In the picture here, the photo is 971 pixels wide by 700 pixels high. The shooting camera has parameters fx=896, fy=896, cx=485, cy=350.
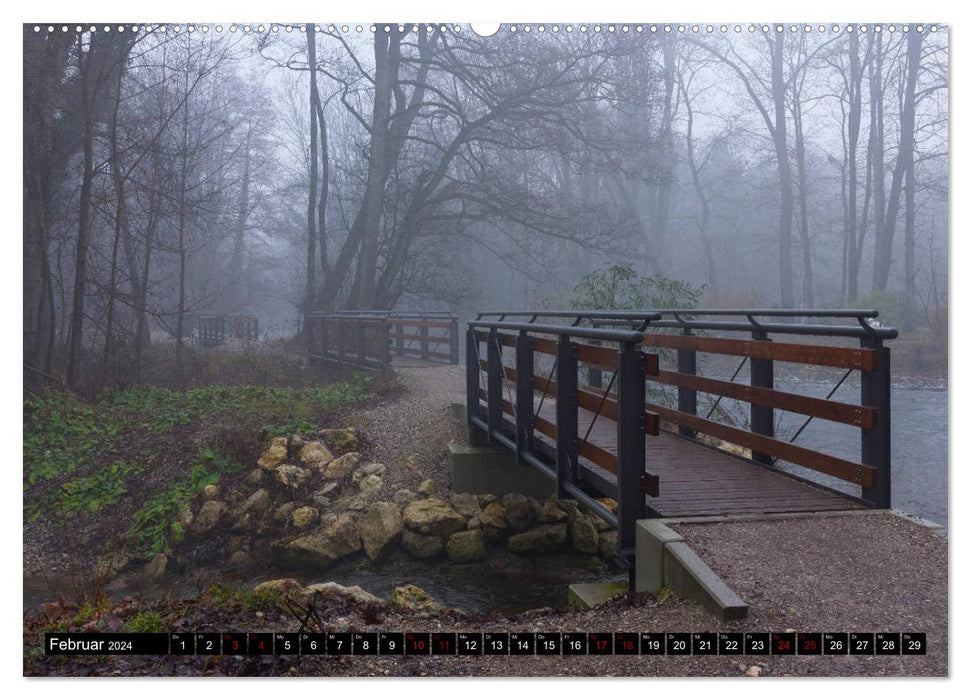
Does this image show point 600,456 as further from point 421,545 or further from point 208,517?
point 208,517

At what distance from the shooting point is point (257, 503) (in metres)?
7.65

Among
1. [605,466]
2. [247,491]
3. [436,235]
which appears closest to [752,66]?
[605,466]

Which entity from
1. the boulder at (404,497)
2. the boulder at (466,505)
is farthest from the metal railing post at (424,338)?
the boulder at (466,505)

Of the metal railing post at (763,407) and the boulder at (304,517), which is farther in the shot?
the boulder at (304,517)

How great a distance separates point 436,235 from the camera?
12.5 metres

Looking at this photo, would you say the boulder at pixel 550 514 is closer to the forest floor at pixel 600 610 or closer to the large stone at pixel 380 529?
the large stone at pixel 380 529

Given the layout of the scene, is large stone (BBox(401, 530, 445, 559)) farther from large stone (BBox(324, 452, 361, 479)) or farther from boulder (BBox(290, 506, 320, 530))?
large stone (BBox(324, 452, 361, 479))

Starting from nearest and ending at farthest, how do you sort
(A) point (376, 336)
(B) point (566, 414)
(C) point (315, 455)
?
1. (B) point (566, 414)
2. (C) point (315, 455)
3. (A) point (376, 336)

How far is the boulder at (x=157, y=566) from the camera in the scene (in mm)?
6730

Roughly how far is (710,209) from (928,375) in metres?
5.42

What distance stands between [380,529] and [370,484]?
855 mm

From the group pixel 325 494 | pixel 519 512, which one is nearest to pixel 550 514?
pixel 519 512

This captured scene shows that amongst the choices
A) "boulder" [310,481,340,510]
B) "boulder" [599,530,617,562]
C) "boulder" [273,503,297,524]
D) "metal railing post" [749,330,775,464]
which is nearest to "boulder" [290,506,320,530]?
"boulder" [273,503,297,524]

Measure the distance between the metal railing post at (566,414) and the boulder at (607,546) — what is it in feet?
6.11
